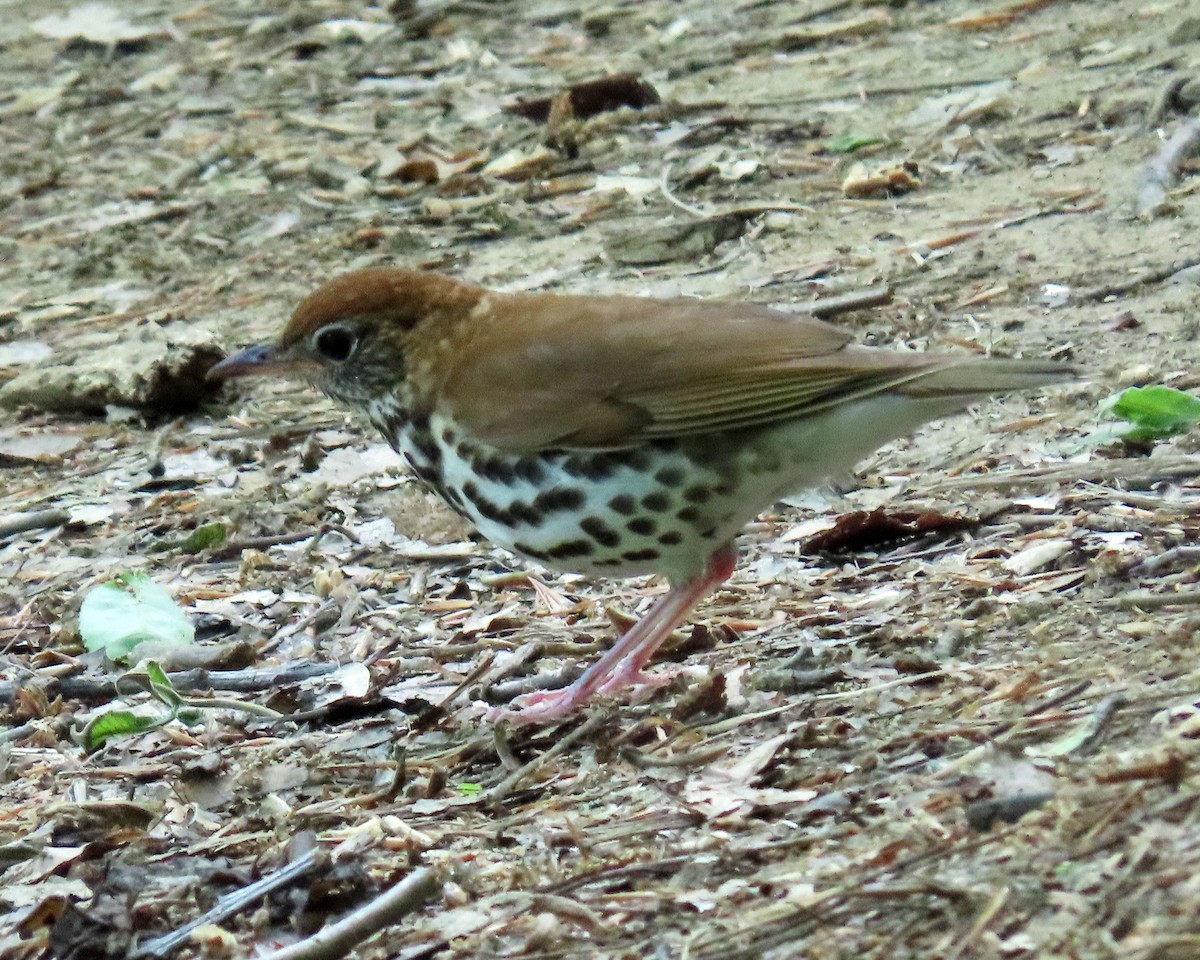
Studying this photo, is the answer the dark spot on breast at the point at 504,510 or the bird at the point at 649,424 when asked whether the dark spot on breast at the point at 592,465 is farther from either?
the dark spot on breast at the point at 504,510

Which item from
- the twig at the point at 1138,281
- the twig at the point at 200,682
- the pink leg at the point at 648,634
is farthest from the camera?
the twig at the point at 1138,281

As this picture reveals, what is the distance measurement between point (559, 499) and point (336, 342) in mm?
781

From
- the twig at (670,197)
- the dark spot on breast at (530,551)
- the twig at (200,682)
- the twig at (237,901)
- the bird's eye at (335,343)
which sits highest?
the bird's eye at (335,343)

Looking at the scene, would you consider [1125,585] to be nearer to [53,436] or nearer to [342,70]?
[53,436]

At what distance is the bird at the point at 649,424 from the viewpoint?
3.80 m

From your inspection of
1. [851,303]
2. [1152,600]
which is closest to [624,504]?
[1152,600]

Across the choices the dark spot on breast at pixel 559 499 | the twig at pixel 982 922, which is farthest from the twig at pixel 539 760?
the twig at pixel 982 922

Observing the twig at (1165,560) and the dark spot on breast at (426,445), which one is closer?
the twig at (1165,560)

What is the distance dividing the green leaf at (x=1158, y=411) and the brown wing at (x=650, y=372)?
935 mm

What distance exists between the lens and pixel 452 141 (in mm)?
8352

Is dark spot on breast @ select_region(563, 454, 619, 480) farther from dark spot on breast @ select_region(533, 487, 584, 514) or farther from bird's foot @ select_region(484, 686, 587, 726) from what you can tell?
bird's foot @ select_region(484, 686, 587, 726)

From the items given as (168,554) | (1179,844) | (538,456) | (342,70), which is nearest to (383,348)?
(538,456)

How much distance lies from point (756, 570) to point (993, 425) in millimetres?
851

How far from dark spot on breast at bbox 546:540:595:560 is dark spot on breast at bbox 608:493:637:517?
0.09 meters
